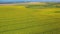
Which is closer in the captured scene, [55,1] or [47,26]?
[47,26]

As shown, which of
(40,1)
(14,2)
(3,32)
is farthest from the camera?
(40,1)

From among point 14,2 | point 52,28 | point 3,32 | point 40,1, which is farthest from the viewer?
point 40,1

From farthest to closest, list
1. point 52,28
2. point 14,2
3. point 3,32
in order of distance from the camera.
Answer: point 14,2 → point 52,28 → point 3,32

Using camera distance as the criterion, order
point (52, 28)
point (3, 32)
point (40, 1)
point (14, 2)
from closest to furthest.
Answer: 1. point (3, 32)
2. point (52, 28)
3. point (14, 2)
4. point (40, 1)

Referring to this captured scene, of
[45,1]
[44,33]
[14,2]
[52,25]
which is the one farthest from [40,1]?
[44,33]

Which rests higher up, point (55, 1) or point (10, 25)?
point (55, 1)

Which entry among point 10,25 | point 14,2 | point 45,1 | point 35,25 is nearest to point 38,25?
point 35,25

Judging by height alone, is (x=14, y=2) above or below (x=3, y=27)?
above

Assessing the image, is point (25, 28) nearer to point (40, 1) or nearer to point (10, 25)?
point (10, 25)

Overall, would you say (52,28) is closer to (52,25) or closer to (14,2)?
(52,25)
